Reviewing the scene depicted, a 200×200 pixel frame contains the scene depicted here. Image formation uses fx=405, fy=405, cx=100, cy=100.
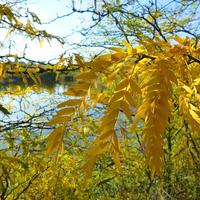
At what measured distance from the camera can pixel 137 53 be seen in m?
0.51

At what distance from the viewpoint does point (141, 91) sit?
18.6 inches

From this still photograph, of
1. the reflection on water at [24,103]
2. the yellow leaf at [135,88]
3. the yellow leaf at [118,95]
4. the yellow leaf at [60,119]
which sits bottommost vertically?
the yellow leaf at [60,119]

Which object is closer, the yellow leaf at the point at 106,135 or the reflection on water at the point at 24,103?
the yellow leaf at the point at 106,135

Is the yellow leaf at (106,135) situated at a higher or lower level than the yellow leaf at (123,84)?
lower

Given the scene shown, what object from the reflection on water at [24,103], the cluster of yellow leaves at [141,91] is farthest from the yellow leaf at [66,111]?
the reflection on water at [24,103]

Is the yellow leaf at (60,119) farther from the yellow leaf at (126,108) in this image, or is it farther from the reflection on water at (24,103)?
the reflection on water at (24,103)

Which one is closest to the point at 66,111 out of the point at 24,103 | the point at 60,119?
the point at 60,119

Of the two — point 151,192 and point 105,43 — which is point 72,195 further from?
point 105,43

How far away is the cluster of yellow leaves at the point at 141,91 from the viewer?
43 centimetres

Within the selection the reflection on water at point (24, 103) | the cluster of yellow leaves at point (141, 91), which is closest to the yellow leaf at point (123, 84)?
the cluster of yellow leaves at point (141, 91)

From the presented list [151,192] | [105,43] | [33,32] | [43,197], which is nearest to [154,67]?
[33,32]

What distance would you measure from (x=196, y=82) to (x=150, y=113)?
0.14m

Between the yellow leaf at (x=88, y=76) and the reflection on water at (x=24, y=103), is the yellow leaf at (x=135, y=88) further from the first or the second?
the reflection on water at (x=24, y=103)

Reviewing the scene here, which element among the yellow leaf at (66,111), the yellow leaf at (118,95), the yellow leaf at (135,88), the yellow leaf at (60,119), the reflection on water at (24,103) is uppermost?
→ the reflection on water at (24,103)
